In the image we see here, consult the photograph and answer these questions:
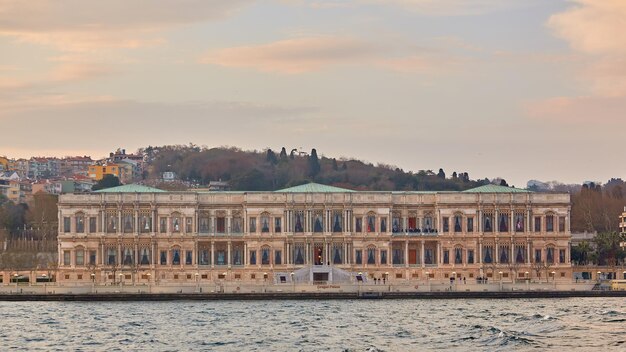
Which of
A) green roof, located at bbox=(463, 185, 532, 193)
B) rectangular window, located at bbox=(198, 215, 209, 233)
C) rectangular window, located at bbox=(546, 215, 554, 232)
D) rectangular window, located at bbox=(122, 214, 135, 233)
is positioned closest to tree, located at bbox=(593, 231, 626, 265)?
rectangular window, located at bbox=(546, 215, 554, 232)

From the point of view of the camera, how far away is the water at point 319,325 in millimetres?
75875

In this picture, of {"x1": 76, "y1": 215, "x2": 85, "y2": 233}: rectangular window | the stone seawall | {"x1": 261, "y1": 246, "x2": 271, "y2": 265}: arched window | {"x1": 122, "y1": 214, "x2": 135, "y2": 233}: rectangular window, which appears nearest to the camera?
the stone seawall

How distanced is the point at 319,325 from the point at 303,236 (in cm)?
4673

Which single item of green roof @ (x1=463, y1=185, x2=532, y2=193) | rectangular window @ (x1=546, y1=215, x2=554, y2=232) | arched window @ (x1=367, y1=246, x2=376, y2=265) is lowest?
arched window @ (x1=367, y1=246, x2=376, y2=265)

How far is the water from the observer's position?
7588 cm

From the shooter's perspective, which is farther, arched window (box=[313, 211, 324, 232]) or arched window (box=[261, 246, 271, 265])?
arched window (box=[313, 211, 324, 232])

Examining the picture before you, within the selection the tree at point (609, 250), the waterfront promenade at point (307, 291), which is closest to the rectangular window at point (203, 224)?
the waterfront promenade at point (307, 291)

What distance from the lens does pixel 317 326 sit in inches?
3410

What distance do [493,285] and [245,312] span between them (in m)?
24.0

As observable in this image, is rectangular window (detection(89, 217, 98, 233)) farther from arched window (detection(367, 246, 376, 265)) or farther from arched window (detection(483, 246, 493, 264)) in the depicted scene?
arched window (detection(483, 246, 493, 264))

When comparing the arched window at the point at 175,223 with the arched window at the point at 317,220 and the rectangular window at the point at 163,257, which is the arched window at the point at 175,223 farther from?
the arched window at the point at 317,220

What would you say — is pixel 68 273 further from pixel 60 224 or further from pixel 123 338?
pixel 123 338

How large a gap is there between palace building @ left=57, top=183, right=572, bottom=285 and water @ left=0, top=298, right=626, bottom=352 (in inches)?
843

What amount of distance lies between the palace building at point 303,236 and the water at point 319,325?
21.4 metres
